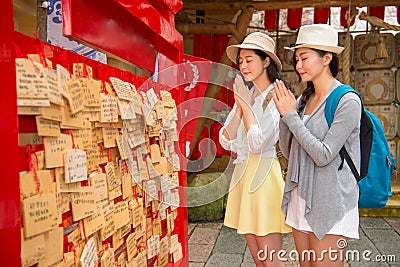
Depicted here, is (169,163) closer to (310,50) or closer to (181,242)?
(181,242)

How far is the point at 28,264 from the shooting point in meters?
1.02

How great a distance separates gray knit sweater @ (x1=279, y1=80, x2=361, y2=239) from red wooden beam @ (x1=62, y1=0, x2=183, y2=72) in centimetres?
76

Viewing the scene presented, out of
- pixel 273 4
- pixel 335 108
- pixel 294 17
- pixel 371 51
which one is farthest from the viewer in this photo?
pixel 371 51

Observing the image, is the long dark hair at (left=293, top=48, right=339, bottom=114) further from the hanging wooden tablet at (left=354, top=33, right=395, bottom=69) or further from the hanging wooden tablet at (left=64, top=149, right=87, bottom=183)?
the hanging wooden tablet at (left=354, top=33, right=395, bottom=69)

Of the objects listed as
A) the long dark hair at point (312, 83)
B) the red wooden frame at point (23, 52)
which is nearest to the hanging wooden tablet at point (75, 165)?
the red wooden frame at point (23, 52)

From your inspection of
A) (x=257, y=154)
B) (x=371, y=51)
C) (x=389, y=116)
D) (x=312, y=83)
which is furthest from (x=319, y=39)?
(x=389, y=116)

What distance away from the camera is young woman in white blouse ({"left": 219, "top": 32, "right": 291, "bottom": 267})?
92.9 inches

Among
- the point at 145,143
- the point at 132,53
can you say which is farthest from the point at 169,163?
the point at 132,53

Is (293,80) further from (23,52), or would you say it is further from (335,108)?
(23,52)

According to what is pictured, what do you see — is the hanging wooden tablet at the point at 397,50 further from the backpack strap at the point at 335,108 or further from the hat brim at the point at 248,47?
the backpack strap at the point at 335,108

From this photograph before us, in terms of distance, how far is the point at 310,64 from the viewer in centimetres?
212

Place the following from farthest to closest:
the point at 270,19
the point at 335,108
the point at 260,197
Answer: the point at 270,19
the point at 260,197
the point at 335,108

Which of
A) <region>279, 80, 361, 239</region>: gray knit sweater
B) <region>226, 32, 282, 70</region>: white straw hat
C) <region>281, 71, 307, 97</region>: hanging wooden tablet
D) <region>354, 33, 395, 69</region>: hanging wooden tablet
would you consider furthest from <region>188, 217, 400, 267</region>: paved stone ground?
<region>354, 33, 395, 69</region>: hanging wooden tablet

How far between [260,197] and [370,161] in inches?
23.3
